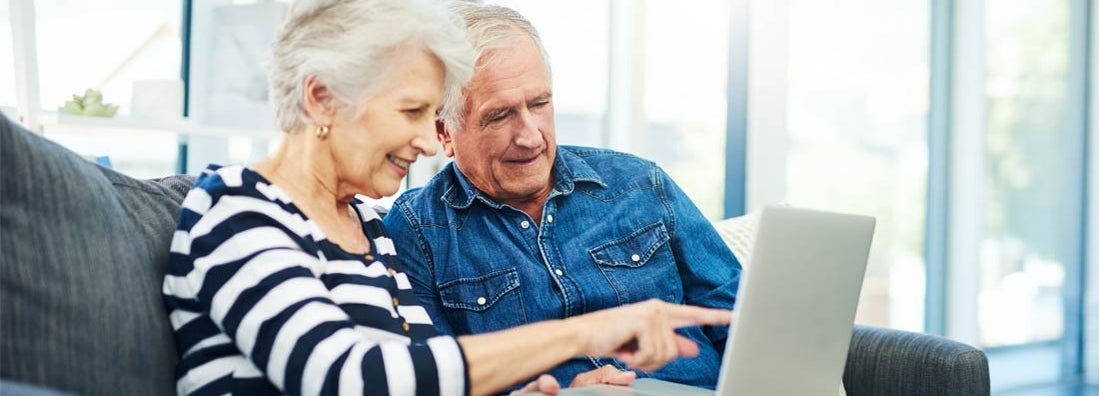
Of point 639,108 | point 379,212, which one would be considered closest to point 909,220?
point 639,108

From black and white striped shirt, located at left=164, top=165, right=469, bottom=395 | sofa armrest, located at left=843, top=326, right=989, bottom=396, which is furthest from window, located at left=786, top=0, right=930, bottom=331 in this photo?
black and white striped shirt, located at left=164, top=165, right=469, bottom=395

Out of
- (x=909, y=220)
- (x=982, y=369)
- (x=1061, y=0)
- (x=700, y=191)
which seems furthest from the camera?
(x=1061, y=0)

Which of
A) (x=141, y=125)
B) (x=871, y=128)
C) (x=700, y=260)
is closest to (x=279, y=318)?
(x=700, y=260)

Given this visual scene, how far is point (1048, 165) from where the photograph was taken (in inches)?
210

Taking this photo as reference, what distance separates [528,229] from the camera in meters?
1.85

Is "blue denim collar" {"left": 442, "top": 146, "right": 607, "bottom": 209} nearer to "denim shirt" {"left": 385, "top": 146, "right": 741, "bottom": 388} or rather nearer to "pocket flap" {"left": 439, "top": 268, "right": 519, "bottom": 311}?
"denim shirt" {"left": 385, "top": 146, "right": 741, "bottom": 388}

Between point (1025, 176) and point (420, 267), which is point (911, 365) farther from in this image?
point (1025, 176)

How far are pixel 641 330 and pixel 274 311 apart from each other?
0.40 meters

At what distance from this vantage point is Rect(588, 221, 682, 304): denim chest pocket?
1829mm

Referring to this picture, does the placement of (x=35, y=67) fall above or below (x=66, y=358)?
→ above

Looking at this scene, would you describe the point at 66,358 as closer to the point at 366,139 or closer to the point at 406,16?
→ the point at 366,139

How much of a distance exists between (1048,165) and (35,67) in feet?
15.4

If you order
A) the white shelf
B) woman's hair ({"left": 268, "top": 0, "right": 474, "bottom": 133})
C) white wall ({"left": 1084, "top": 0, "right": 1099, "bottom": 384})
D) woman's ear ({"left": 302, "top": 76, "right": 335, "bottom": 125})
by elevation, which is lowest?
white wall ({"left": 1084, "top": 0, "right": 1099, "bottom": 384})

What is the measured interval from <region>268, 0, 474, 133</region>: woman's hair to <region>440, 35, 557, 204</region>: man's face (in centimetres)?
43
